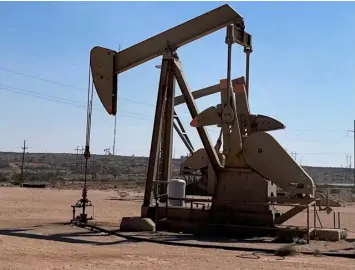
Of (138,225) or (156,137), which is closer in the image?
(138,225)

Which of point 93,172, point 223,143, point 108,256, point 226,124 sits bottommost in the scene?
point 108,256

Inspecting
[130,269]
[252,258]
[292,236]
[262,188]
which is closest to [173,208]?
[262,188]

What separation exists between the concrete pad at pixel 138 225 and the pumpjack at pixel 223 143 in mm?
426

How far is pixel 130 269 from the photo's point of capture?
297 inches

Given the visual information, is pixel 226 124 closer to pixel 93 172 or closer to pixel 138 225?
pixel 138 225

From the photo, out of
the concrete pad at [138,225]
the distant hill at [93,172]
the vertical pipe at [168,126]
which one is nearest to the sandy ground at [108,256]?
the concrete pad at [138,225]

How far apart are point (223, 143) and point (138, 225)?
2.65m

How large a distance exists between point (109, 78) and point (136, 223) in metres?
3.81

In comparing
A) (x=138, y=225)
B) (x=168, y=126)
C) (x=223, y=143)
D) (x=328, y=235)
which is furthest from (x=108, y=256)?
(x=168, y=126)

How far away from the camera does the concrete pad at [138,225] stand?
12.2m

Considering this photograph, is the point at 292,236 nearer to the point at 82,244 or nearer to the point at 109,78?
the point at 82,244

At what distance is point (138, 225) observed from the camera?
483 inches

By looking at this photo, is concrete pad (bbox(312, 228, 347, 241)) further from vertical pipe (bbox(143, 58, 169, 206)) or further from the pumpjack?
vertical pipe (bbox(143, 58, 169, 206))

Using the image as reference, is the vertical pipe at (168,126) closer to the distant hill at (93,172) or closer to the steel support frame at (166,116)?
the steel support frame at (166,116)
